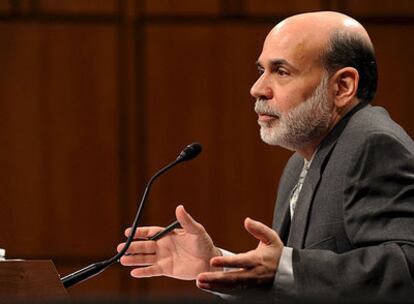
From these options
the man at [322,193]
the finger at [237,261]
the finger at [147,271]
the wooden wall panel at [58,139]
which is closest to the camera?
the finger at [237,261]

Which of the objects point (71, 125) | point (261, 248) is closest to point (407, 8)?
point (71, 125)

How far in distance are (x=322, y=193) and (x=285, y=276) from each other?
1.11 feet

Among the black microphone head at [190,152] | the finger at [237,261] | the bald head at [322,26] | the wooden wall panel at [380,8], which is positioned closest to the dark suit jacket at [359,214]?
the finger at [237,261]

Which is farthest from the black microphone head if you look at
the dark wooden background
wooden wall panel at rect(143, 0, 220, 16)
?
wooden wall panel at rect(143, 0, 220, 16)

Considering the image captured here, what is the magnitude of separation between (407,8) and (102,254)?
2096 mm

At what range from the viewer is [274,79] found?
2570 millimetres

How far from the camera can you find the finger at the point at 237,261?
200 cm

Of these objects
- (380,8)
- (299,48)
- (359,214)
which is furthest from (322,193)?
(380,8)

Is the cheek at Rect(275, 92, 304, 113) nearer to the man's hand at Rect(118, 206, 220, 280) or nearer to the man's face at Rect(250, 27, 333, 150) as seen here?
the man's face at Rect(250, 27, 333, 150)

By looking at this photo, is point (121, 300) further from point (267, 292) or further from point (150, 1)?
point (150, 1)

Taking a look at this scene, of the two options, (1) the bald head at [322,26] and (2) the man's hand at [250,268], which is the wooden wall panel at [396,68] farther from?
(2) the man's hand at [250,268]

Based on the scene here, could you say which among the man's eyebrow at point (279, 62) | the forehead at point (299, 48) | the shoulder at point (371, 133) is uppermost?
the forehead at point (299, 48)

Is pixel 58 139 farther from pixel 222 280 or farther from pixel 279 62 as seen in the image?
pixel 222 280

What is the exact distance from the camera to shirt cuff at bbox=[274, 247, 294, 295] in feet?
7.00
